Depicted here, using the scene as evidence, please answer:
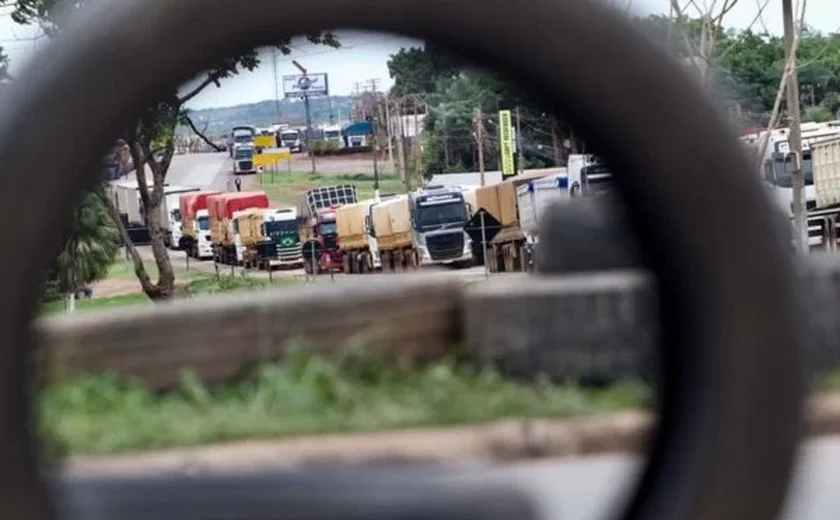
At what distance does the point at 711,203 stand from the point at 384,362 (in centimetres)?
515

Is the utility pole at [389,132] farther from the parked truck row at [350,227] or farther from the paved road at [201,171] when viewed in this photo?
the paved road at [201,171]

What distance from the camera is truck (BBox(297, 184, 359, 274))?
25.5 ft

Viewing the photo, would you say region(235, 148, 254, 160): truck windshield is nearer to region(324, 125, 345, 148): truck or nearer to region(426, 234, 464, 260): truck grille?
region(324, 125, 345, 148): truck

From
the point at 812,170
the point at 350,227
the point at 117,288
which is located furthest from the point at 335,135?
the point at 812,170

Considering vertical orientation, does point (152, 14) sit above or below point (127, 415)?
above

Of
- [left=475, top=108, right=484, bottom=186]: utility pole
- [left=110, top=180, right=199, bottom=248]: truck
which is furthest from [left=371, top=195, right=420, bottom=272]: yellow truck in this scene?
[left=110, top=180, right=199, bottom=248]: truck

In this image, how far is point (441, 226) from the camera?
7.12 metres

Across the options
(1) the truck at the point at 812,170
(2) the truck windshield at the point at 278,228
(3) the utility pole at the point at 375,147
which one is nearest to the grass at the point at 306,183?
(3) the utility pole at the point at 375,147

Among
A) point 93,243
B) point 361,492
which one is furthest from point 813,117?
point 361,492

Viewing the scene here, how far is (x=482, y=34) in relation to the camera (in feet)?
2.29

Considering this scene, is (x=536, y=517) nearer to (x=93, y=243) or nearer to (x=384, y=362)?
(x=384, y=362)

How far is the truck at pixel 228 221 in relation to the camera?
27.4 ft

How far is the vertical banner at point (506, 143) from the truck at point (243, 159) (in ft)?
5.18

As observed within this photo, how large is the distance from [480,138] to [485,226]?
2.00m
